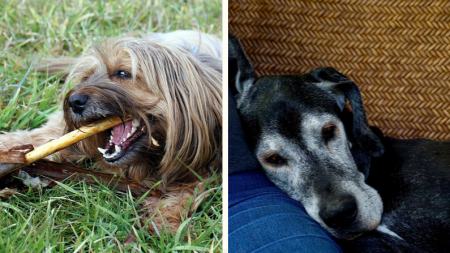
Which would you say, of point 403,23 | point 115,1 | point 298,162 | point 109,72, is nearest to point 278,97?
point 298,162

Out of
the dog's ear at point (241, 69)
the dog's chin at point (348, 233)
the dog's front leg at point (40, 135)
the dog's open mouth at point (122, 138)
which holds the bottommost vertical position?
the dog's chin at point (348, 233)

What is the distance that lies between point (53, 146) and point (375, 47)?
1.35m

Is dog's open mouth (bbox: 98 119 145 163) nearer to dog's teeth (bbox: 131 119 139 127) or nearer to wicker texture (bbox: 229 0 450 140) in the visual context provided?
dog's teeth (bbox: 131 119 139 127)

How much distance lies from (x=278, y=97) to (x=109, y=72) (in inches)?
23.2

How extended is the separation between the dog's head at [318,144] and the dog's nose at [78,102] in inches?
21.4

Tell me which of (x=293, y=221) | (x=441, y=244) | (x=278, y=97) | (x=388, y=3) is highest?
(x=388, y=3)

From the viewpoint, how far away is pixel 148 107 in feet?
5.06

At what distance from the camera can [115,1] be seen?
2.37 meters

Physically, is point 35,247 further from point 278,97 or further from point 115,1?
point 115,1

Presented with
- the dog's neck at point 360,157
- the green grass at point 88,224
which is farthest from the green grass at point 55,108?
the dog's neck at point 360,157

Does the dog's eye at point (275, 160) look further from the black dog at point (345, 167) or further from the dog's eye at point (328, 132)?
the dog's eye at point (328, 132)

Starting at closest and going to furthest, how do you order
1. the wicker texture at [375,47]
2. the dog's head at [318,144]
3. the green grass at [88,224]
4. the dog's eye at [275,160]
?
the green grass at [88,224] < the dog's head at [318,144] < the dog's eye at [275,160] < the wicker texture at [375,47]

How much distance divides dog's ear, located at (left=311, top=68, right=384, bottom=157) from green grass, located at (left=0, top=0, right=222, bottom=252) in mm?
514

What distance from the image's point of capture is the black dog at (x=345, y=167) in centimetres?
141
